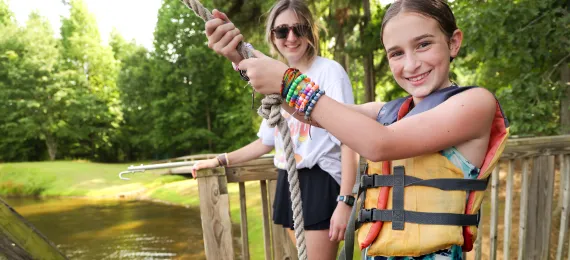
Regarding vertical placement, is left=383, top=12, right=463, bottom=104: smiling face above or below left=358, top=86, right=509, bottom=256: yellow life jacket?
above

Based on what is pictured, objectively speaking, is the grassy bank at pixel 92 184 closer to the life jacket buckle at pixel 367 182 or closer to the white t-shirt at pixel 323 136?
the white t-shirt at pixel 323 136

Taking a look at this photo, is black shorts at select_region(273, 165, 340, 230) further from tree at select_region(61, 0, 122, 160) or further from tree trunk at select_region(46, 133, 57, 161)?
tree trunk at select_region(46, 133, 57, 161)

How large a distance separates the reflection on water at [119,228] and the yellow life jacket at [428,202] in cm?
675

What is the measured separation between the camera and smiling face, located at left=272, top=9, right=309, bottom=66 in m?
1.82

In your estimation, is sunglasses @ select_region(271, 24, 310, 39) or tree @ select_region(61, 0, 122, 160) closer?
sunglasses @ select_region(271, 24, 310, 39)

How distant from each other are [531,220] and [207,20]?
269cm

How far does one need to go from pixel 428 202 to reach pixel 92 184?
55.4ft

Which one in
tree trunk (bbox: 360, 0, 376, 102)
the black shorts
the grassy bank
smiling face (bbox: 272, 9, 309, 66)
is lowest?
the grassy bank

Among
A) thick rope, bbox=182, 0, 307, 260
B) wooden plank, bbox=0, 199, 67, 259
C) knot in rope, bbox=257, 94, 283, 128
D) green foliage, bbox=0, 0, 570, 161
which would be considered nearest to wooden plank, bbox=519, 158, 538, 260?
thick rope, bbox=182, 0, 307, 260

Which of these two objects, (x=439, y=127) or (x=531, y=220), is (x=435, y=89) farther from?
(x=531, y=220)

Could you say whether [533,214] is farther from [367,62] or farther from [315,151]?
[367,62]

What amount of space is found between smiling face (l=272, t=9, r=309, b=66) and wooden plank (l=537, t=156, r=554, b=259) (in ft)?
6.61

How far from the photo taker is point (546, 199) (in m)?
2.94

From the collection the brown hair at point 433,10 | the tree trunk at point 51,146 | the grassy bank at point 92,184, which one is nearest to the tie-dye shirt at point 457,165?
the brown hair at point 433,10
